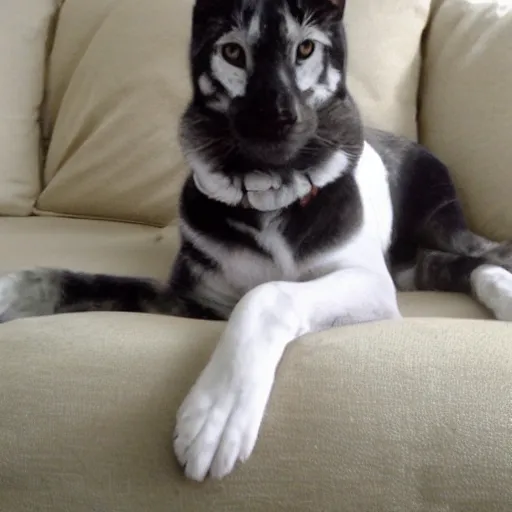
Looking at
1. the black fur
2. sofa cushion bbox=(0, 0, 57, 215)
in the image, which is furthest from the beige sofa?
sofa cushion bbox=(0, 0, 57, 215)

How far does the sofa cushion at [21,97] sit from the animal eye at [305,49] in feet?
3.12

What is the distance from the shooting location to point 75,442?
0.58 m

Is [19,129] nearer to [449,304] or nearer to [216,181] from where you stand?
[216,181]

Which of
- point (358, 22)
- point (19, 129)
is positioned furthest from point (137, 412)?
point (19, 129)

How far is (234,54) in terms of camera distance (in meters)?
0.82

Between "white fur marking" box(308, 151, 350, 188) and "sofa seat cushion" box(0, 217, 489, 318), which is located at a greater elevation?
"white fur marking" box(308, 151, 350, 188)

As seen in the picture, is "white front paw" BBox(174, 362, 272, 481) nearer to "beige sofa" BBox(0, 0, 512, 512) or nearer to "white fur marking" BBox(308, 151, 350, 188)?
"beige sofa" BBox(0, 0, 512, 512)

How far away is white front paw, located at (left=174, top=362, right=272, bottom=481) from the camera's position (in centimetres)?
55

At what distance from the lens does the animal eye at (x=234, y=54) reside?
811mm

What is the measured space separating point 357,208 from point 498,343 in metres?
0.35

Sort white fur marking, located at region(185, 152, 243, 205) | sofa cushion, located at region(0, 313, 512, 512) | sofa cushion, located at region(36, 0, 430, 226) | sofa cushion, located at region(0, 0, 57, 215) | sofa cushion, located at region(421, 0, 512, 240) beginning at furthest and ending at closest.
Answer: sofa cushion, located at region(0, 0, 57, 215) → sofa cushion, located at region(36, 0, 430, 226) → sofa cushion, located at region(421, 0, 512, 240) → white fur marking, located at region(185, 152, 243, 205) → sofa cushion, located at region(0, 313, 512, 512)

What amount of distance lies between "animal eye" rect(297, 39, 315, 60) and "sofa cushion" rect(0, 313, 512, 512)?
0.35 metres

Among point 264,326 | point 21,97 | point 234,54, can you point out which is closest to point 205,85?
point 234,54

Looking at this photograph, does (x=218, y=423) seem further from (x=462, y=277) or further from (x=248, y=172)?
(x=462, y=277)
